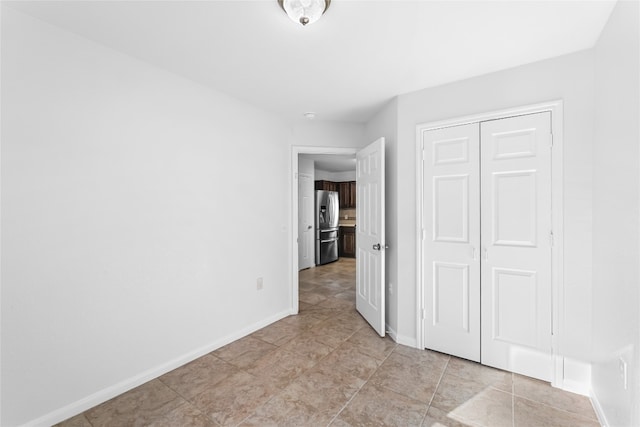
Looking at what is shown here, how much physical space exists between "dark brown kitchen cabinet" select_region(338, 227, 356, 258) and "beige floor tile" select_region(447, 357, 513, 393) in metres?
5.25

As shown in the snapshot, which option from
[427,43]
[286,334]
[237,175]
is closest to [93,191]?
[237,175]

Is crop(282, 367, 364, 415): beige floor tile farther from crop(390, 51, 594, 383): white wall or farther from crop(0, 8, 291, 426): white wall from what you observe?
crop(390, 51, 594, 383): white wall

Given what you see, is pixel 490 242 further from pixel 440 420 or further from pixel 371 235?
pixel 440 420

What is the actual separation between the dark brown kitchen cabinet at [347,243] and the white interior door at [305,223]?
150 centimetres

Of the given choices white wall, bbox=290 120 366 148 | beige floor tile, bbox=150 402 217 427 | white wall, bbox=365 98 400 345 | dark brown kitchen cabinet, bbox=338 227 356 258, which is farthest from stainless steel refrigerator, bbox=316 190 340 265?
beige floor tile, bbox=150 402 217 427

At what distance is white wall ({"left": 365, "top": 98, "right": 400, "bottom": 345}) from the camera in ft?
9.49

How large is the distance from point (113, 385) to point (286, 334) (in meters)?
1.52

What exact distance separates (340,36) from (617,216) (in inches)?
76.7

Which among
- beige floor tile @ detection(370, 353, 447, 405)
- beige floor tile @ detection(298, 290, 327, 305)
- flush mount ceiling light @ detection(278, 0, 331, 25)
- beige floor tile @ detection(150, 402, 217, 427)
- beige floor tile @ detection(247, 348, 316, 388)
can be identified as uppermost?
flush mount ceiling light @ detection(278, 0, 331, 25)

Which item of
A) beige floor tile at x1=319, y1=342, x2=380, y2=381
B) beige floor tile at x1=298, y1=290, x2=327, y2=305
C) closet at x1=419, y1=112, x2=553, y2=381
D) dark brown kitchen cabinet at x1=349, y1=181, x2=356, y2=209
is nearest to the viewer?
closet at x1=419, y1=112, x2=553, y2=381

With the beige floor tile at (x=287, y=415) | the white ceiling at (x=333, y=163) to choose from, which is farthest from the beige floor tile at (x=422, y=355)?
the white ceiling at (x=333, y=163)

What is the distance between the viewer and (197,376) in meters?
2.31

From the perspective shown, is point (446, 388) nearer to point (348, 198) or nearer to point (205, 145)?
point (205, 145)

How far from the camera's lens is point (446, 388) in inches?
83.6
